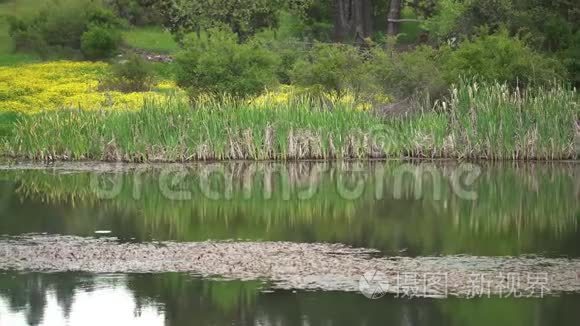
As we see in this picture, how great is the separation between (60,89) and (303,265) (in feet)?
78.8

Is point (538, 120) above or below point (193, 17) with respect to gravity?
below

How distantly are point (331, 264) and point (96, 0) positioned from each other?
41669 millimetres

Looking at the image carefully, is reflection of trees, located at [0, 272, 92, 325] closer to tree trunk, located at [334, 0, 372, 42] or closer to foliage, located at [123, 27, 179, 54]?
tree trunk, located at [334, 0, 372, 42]

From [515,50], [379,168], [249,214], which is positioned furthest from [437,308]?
[515,50]

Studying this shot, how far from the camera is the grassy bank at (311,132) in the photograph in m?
23.7

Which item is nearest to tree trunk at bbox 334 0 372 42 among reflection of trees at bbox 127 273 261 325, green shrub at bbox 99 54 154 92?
green shrub at bbox 99 54 154 92

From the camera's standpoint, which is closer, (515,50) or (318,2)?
(515,50)

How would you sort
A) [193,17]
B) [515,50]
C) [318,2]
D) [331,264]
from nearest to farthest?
[331,264] < [515,50] < [193,17] < [318,2]

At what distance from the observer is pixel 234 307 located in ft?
36.9

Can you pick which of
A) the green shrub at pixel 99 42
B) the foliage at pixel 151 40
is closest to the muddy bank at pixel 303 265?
the green shrub at pixel 99 42

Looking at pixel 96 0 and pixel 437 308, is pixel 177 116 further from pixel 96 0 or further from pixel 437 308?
pixel 96 0

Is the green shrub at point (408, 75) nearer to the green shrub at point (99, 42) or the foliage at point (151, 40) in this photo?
the green shrub at point (99, 42)

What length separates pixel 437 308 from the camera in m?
11.1

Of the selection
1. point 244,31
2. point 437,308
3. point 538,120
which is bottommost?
point 437,308
